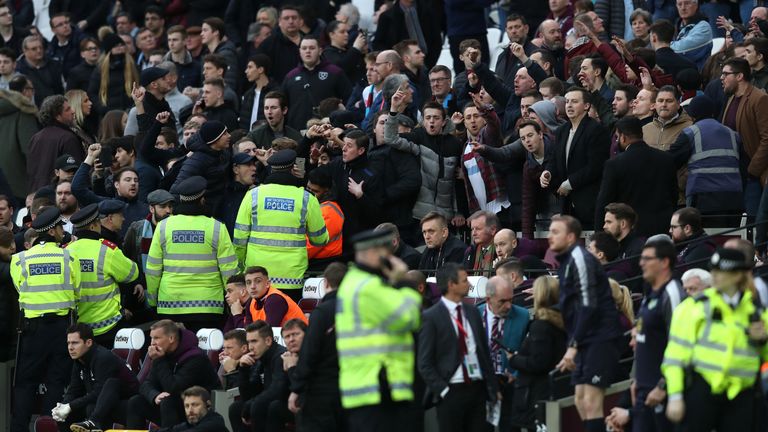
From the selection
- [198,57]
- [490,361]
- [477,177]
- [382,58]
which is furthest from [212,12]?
[490,361]

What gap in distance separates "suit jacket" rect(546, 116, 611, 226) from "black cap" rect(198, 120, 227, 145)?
10.9ft

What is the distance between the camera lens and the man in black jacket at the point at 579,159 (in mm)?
15422

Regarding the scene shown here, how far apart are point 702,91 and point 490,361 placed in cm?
650

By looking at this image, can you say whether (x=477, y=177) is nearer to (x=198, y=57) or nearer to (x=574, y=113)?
(x=574, y=113)

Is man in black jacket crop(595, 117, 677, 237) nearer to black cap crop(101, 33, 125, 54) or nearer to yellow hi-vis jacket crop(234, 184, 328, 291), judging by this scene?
yellow hi-vis jacket crop(234, 184, 328, 291)

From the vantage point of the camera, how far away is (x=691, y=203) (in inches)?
605

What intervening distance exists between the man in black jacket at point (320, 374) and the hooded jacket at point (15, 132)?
30.0 feet

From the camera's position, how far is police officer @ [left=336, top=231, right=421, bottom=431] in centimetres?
1102

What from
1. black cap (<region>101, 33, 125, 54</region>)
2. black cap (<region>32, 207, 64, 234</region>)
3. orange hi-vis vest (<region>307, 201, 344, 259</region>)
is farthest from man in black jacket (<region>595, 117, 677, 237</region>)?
black cap (<region>101, 33, 125, 54</region>)

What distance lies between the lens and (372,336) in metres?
11.2

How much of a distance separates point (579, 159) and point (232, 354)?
3973 millimetres

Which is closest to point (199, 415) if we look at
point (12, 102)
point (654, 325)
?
point (654, 325)

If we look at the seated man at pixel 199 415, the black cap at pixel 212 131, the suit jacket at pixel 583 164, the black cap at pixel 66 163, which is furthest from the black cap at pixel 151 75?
the seated man at pixel 199 415

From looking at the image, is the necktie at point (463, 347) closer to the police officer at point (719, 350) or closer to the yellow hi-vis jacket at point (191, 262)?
the police officer at point (719, 350)
